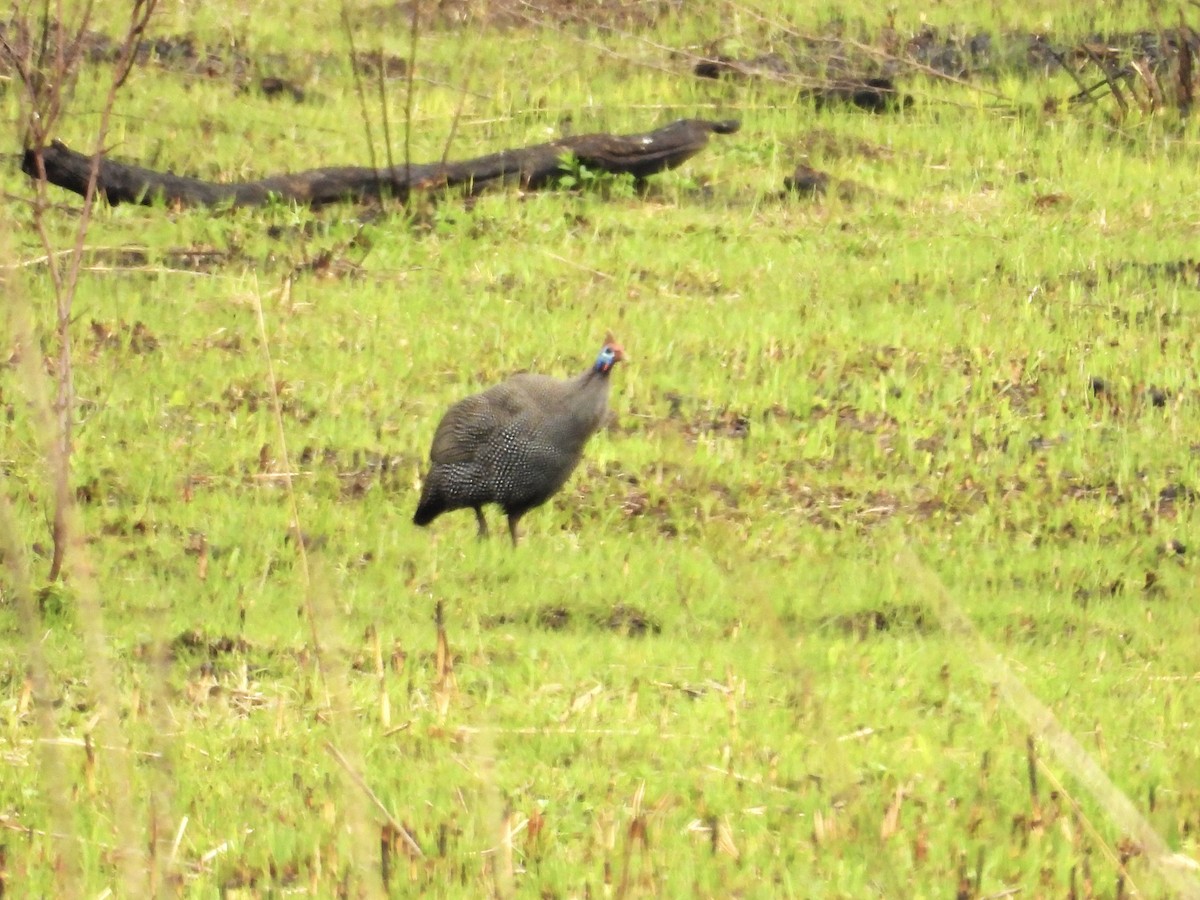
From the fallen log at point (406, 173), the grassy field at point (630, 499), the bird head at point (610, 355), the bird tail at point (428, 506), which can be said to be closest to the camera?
the grassy field at point (630, 499)

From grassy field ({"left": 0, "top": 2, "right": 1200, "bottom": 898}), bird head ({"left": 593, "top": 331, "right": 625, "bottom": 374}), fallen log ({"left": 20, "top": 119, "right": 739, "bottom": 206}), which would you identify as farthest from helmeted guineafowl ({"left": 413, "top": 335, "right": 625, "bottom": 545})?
fallen log ({"left": 20, "top": 119, "right": 739, "bottom": 206})

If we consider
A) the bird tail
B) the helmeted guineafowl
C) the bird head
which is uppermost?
the bird head

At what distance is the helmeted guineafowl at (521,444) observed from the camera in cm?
775

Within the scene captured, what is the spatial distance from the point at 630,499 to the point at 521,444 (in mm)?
771

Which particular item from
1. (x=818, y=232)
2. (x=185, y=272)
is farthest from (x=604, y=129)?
(x=185, y=272)

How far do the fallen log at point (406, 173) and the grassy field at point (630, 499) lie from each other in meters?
0.16

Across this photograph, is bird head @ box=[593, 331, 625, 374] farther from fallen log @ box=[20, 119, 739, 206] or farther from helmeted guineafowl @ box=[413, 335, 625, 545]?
fallen log @ box=[20, 119, 739, 206]

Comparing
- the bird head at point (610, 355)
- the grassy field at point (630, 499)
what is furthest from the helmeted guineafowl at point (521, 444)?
the grassy field at point (630, 499)

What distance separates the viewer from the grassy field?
14.5ft

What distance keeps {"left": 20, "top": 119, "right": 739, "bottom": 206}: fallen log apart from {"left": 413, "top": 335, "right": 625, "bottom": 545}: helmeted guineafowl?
12.1ft

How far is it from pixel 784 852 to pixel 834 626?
271cm

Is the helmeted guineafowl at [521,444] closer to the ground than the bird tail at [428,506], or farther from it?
farther from it

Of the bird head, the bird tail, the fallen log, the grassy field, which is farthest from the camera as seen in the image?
the fallen log

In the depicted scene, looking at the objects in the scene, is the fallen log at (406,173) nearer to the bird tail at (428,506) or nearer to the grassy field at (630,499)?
the grassy field at (630,499)
